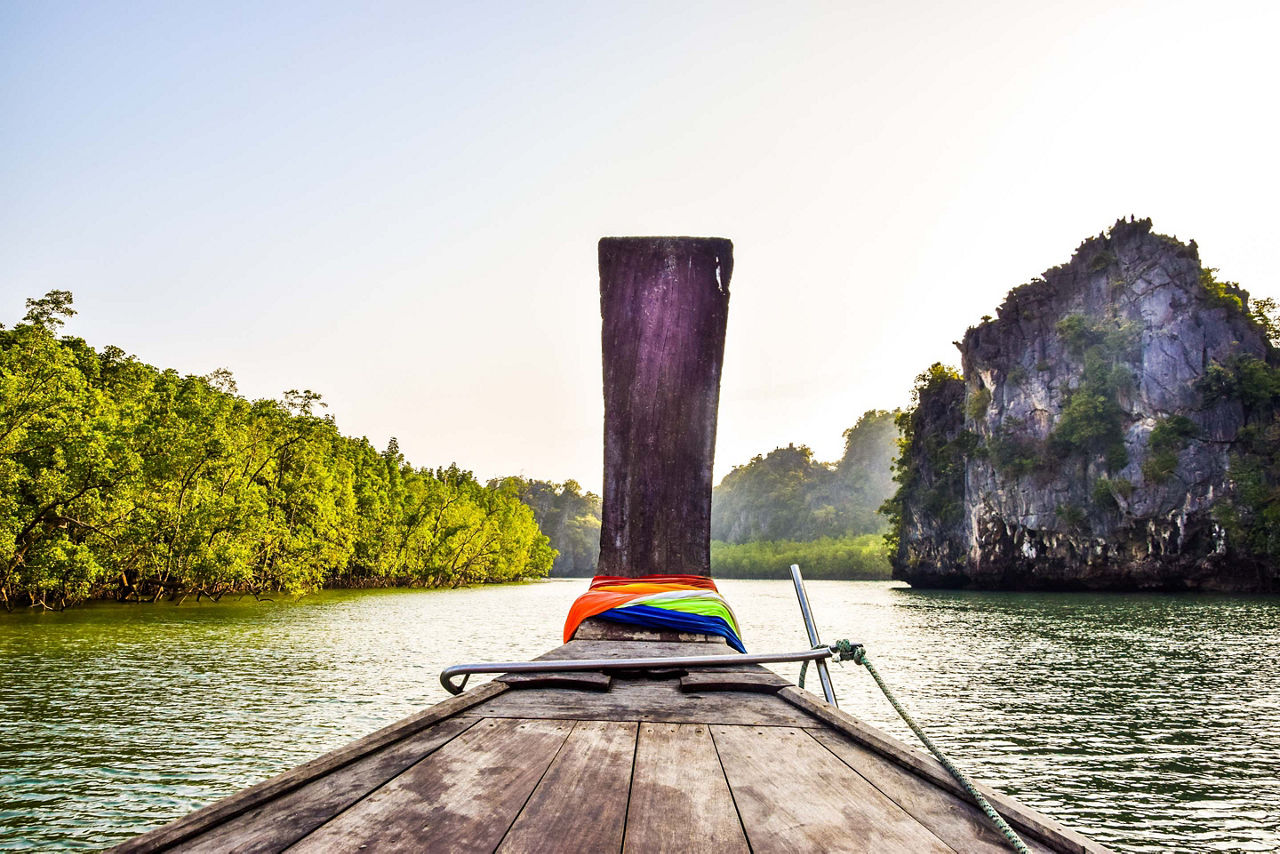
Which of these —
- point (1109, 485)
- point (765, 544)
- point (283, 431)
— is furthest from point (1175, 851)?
point (765, 544)

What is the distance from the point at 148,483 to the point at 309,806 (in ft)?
80.8

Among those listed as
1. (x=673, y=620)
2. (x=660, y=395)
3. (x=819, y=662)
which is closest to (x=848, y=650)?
(x=819, y=662)

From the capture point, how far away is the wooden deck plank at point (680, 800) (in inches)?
36.2

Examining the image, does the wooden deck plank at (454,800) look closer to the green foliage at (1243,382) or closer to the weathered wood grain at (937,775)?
the weathered wood grain at (937,775)

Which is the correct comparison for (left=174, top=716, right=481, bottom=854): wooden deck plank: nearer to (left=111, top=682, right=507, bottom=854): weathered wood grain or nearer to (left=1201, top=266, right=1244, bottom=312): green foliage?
(left=111, top=682, right=507, bottom=854): weathered wood grain

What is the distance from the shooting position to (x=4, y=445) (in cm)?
1591

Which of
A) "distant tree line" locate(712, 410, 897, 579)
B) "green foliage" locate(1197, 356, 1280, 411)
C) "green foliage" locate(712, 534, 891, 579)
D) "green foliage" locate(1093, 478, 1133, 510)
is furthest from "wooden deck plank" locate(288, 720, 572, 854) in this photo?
"distant tree line" locate(712, 410, 897, 579)

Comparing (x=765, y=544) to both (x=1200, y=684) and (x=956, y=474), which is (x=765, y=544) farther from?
(x=1200, y=684)

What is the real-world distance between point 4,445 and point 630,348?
19.5 metres

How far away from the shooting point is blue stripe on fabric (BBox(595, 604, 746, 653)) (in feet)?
6.82

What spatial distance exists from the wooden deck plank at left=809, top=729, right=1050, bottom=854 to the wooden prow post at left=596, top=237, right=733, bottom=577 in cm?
109

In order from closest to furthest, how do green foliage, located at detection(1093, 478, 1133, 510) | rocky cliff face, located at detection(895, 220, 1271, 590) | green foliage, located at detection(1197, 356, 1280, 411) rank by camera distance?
green foliage, located at detection(1197, 356, 1280, 411)
rocky cliff face, located at detection(895, 220, 1271, 590)
green foliage, located at detection(1093, 478, 1133, 510)

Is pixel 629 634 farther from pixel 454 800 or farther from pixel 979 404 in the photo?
pixel 979 404

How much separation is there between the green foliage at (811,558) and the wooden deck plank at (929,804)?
87.5 meters
